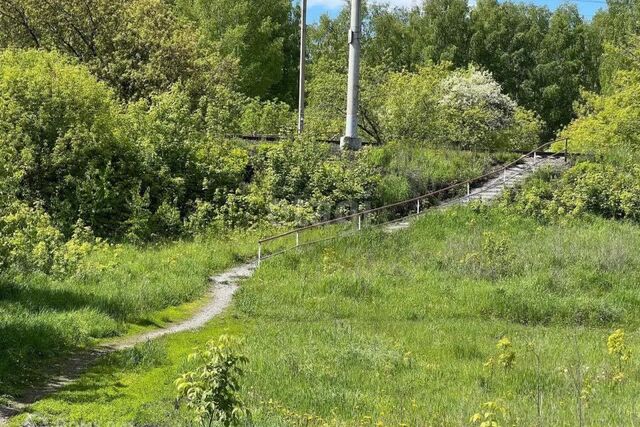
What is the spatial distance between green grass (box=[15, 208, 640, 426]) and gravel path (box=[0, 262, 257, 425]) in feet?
1.00

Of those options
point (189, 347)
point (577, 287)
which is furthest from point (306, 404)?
point (577, 287)

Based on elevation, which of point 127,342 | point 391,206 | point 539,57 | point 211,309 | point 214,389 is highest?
point 539,57

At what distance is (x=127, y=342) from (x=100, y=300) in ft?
6.03

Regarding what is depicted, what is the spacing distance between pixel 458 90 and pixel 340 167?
15.8m

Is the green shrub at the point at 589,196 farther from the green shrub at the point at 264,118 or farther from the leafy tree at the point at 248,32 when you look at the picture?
the leafy tree at the point at 248,32

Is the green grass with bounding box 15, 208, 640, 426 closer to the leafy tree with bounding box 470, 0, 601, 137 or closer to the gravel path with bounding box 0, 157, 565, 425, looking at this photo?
the gravel path with bounding box 0, 157, 565, 425

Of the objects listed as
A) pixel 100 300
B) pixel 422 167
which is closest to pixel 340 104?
pixel 422 167

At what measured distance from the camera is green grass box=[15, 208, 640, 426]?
29.0ft

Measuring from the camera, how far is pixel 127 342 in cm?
1211

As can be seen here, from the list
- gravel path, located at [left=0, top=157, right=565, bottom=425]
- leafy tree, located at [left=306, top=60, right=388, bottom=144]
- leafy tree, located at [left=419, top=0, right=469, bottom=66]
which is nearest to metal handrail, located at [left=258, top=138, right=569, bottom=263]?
gravel path, located at [left=0, top=157, right=565, bottom=425]

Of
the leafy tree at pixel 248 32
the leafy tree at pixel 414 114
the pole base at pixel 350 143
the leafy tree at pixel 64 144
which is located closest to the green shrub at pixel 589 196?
the pole base at pixel 350 143

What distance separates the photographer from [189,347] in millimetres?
11781

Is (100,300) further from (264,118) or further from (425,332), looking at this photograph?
(264,118)

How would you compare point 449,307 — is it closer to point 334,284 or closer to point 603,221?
point 334,284
